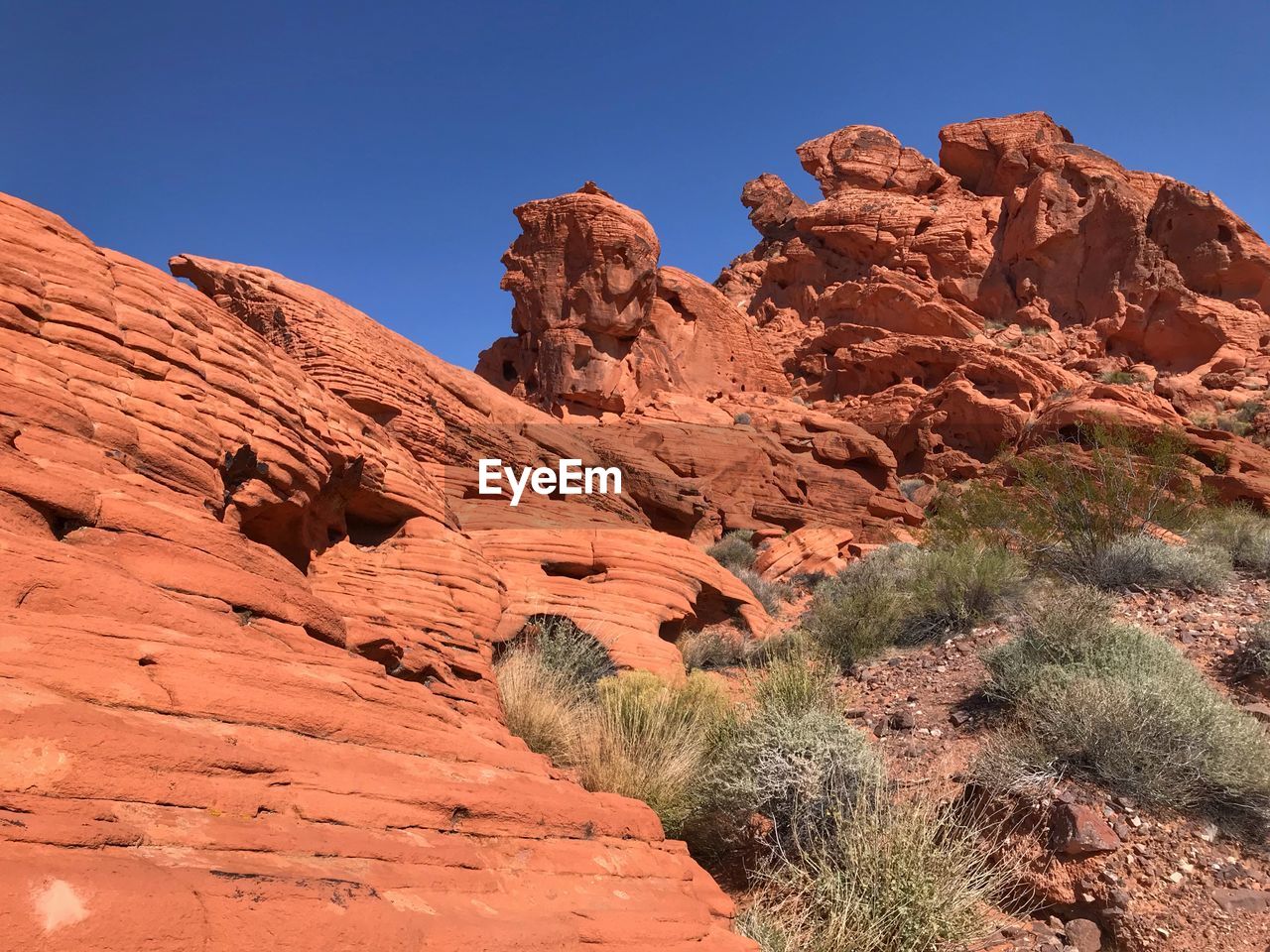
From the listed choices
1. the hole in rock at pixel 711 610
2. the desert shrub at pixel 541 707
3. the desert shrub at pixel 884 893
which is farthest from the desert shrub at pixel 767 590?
the desert shrub at pixel 884 893

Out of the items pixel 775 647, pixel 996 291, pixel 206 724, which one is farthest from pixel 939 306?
pixel 206 724

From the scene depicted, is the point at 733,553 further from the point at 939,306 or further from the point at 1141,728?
the point at 939,306

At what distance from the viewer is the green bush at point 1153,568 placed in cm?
887

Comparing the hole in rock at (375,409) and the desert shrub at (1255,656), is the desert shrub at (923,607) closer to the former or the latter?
the desert shrub at (1255,656)

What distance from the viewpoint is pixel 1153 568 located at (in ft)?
30.1

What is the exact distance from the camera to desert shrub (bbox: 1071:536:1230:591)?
8.87 meters

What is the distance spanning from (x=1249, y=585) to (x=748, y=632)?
20.2 ft

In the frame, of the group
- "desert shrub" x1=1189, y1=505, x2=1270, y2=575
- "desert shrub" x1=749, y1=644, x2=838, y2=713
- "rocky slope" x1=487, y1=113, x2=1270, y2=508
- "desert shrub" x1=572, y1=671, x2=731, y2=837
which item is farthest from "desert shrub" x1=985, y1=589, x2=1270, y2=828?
"rocky slope" x1=487, y1=113, x2=1270, y2=508

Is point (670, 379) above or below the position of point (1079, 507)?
above

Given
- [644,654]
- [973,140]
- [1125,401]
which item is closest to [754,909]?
[644,654]

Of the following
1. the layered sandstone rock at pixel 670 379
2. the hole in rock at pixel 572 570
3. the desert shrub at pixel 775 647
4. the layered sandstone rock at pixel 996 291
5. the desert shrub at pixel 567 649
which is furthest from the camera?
the layered sandstone rock at pixel 996 291

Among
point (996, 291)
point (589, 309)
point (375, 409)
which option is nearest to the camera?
point (375, 409)

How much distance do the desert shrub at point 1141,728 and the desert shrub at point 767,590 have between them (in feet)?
26.9

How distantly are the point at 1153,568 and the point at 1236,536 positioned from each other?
15.4 feet
